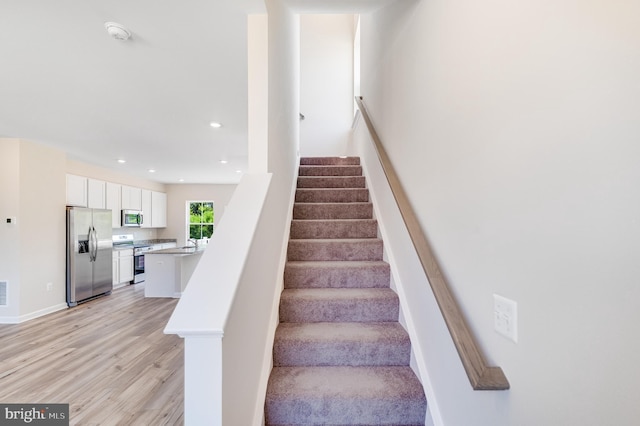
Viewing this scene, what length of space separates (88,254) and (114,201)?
1.67 meters

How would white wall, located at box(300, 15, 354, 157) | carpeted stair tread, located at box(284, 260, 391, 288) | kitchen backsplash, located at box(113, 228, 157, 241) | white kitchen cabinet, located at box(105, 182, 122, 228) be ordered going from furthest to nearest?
kitchen backsplash, located at box(113, 228, 157, 241) → white kitchen cabinet, located at box(105, 182, 122, 228) → white wall, located at box(300, 15, 354, 157) → carpeted stair tread, located at box(284, 260, 391, 288)

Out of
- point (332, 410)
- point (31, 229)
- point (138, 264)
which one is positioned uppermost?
point (31, 229)

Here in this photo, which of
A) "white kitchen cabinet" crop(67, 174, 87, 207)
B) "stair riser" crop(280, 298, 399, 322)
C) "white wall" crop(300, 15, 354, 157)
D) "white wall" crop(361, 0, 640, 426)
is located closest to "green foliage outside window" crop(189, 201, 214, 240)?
"white kitchen cabinet" crop(67, 174, 87, 207)

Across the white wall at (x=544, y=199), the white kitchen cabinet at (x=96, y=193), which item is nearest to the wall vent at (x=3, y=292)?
the white kitchen cabinet at (x=96, y=193)

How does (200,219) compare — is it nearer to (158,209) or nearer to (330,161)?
(158,209)

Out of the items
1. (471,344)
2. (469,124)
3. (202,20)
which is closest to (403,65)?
(469,124)

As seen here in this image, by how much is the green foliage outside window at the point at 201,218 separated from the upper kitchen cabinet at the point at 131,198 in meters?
1.63

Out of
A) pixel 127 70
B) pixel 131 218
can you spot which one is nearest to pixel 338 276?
pixel 127 70

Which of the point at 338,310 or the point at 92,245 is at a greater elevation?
the point at 92,245

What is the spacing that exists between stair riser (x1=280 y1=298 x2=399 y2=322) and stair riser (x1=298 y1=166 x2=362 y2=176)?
1938 mm

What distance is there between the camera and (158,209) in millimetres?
7977

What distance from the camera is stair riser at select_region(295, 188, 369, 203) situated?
3.10 m

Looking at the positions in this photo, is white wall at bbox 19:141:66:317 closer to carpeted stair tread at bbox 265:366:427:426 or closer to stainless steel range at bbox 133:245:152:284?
stainless steel range at bbox 133:245:152:284

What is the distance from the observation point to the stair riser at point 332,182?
10.8 feet
